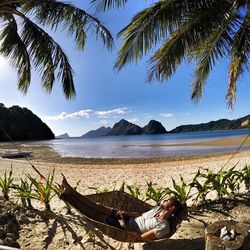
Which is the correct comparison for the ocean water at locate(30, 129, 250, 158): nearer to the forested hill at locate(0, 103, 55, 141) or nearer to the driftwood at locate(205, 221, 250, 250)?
the forested hill at locate(0, 103, 55, 141)

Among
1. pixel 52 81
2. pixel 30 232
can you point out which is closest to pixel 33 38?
pixel 52 81

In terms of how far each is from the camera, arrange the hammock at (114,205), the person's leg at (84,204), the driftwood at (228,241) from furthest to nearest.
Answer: the person's leg at (84,204)
the hammock at (114,205)
the driftwood at (228,241)

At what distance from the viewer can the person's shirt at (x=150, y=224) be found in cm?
366

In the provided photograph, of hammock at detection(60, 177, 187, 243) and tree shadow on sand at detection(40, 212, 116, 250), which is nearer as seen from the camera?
hammock at detection(60, 177, 187, 243)

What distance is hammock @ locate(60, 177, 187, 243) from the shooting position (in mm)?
3551

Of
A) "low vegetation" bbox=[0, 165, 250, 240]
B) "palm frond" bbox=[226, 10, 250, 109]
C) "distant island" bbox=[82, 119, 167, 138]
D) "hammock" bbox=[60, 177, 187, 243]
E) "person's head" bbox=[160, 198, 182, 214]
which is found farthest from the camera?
"distant island" bbox=[82, 119, 167, 138]

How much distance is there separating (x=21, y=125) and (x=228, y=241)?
2979 inches

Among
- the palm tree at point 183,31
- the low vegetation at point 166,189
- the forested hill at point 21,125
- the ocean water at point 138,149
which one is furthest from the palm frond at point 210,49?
the forested hill at point 21,125

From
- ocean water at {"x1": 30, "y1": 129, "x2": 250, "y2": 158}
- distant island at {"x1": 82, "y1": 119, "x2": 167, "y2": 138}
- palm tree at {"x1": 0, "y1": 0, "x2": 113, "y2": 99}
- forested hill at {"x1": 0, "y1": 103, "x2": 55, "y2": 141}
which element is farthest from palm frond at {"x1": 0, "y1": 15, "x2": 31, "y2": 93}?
distant island at {"x1": 82, "y1": 119, "x2": 167, "y2": 138}

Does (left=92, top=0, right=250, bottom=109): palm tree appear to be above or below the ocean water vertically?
above

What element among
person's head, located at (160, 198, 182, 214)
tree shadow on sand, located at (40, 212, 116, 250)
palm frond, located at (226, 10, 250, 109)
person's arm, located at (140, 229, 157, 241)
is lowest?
tree shadow on sand, located at (40, 212, 116, 250)

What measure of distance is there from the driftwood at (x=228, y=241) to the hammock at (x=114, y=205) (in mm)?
626

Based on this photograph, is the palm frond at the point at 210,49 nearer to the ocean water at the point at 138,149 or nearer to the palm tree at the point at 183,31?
the palm tree at the point at 183,31

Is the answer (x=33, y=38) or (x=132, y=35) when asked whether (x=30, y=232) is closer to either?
(x=132, y=35)
